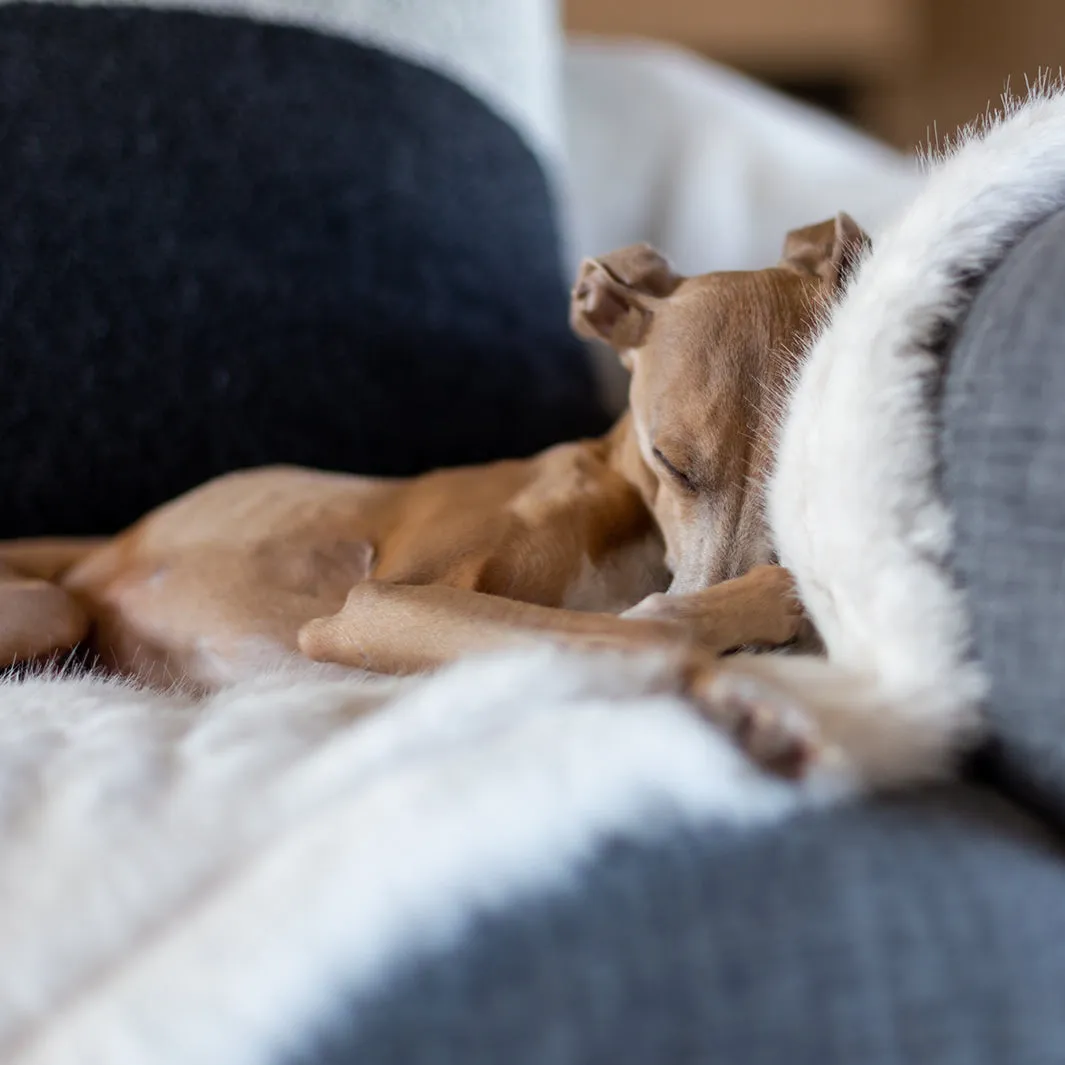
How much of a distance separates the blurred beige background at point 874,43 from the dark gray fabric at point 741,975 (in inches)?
147

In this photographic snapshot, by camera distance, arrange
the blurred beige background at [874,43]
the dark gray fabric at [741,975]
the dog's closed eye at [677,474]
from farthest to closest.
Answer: the blurred beige background at [874,43], the dog's closed eye at [677,474], the dark gray fabric at [741,975]

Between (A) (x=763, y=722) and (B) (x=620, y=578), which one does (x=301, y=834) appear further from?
(B) (x=620, y=578)

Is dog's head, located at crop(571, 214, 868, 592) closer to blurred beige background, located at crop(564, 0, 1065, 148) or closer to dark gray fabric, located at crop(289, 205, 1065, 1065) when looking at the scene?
dark gray fabric, located at crop(289, 205, 1065, 1065)

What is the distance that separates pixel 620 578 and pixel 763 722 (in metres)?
0.57

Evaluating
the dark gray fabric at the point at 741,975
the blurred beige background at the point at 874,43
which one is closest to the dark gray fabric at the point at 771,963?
the dark gray fabric at the point at 741,975

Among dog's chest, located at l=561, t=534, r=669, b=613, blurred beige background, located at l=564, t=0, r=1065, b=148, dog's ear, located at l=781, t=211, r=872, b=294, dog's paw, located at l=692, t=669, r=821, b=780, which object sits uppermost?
blurred beige background, located at l=564, t=0, r=1065, b=148

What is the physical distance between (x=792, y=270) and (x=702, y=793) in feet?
2.48

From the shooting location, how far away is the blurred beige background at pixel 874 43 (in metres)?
3.96

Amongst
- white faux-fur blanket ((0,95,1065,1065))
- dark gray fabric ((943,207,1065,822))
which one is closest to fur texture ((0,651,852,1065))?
white faux-fur blanket ((0,95,1065,1065))

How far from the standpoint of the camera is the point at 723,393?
1.15 meters

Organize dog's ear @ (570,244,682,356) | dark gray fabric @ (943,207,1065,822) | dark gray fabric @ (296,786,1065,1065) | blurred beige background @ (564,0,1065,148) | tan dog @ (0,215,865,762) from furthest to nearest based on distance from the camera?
blurred beige background @ (564,0,1065,148) < dog's ear @ (570,244,682,356) < tan dog @ (0,215,865,762) < dark gray fabric @ (943,207,1065,822) < dark gray fabric @ (296,786,1065,1065)

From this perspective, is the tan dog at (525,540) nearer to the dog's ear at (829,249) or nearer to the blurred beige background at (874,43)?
Answer: the dog's ear at (829,249)

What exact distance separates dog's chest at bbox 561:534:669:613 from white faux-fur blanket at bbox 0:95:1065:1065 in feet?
1.15

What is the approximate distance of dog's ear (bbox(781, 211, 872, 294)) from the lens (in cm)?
114
